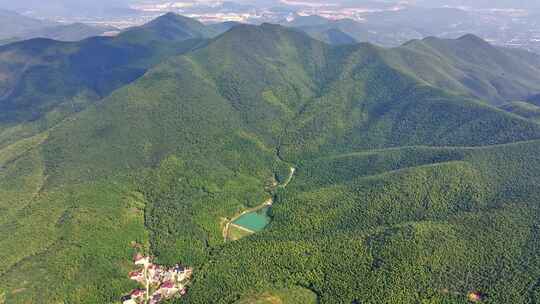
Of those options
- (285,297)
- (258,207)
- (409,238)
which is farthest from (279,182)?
(285,297)

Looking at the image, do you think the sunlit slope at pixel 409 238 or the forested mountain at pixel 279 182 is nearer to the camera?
the sunlit slope at pixel 409 238

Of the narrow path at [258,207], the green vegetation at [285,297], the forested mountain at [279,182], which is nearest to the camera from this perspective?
the green vegetation at [285,297]

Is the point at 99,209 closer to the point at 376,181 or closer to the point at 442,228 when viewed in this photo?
the point at 376,181

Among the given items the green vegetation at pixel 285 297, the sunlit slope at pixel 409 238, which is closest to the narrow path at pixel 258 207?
the sunlit slope at pixel 409 238

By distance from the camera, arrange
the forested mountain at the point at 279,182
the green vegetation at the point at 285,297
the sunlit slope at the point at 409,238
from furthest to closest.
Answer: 1. the forested mountain at the point at 279,182
2. the sunlit slope at the point at 409,238
3. the green vegetation at the point at 285,297

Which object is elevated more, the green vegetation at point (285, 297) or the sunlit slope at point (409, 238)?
the sunlit slope at point (409, 238)

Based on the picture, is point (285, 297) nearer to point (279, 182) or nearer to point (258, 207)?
point (258, 207)

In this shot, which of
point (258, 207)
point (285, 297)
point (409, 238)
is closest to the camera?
point (285, 297)

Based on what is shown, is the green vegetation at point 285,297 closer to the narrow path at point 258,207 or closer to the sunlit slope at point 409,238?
the sunlit slope at point 409,238

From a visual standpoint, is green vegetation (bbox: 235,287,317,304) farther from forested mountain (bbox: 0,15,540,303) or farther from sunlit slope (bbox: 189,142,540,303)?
sunlit slope (bbox: 189,142,540,303)
